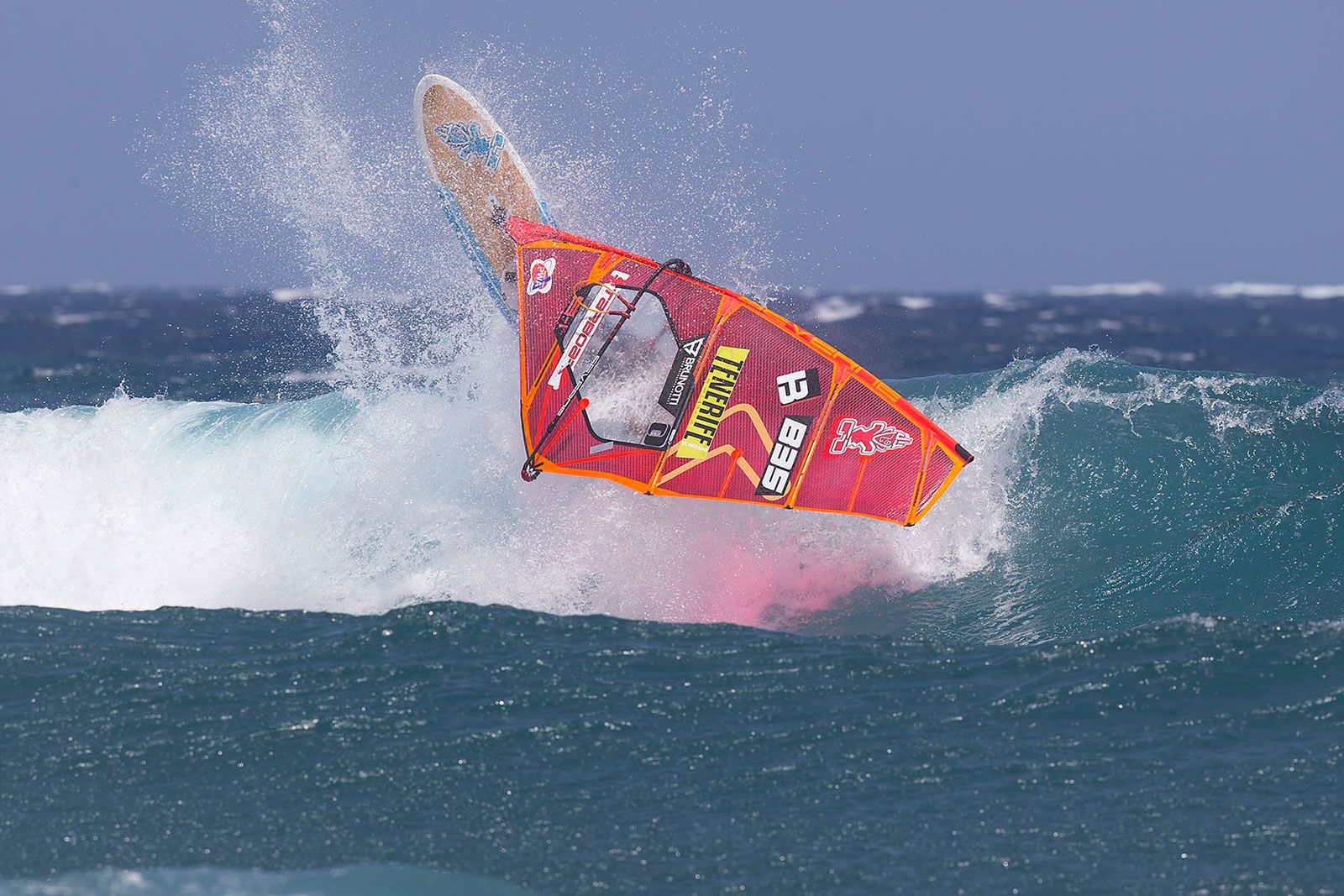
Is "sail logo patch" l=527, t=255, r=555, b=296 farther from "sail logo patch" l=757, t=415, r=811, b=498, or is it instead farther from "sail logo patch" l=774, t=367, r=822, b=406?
"sail logo patch" l=757, t=415, r=811, b=498

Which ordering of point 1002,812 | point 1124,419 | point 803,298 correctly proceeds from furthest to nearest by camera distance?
point 803,298, point 1124,419, point 1002,812

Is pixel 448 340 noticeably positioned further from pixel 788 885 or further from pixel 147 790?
pixel 788 885

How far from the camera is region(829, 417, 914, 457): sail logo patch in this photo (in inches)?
482

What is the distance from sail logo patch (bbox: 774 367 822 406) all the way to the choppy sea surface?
4.17 ft

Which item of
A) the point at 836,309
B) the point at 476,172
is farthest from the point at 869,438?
the point at 836,309

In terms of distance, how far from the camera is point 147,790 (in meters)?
8.12

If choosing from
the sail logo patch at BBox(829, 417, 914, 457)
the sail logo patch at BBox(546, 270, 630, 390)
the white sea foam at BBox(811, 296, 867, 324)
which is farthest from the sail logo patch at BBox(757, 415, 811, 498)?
the white sea foam at BBox(811, 296, 867, 324)

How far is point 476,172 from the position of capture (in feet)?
49.2

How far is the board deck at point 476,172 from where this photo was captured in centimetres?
1488

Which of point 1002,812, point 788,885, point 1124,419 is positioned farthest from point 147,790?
point 1124,419

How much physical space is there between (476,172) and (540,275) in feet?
8.11

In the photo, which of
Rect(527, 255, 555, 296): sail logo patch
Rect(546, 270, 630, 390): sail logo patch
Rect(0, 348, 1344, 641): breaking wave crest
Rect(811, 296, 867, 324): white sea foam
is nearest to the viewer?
Rect(0, 348, 1344, 641): breaking wave crest

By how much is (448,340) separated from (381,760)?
22.4 feet

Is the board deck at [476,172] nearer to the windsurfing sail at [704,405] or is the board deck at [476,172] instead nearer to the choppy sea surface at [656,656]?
the choppy sea surface at [656,656]
